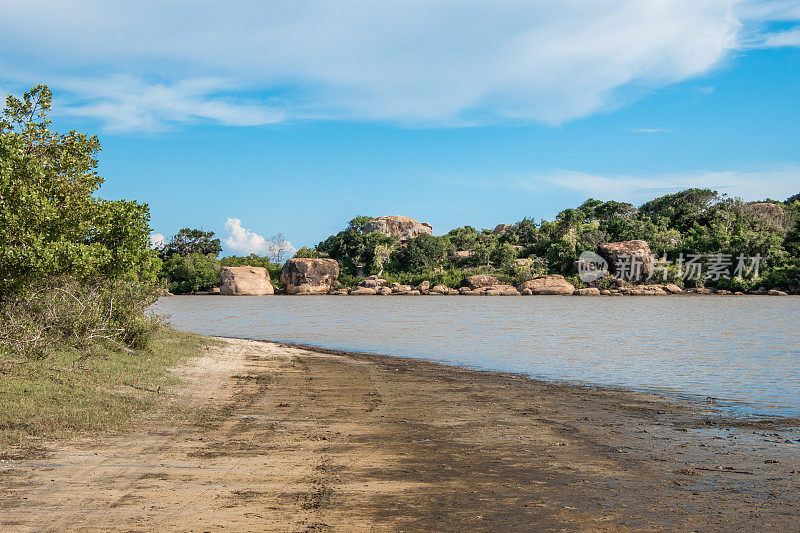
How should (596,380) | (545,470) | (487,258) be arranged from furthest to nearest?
(487,258), (596,380), (545,470)

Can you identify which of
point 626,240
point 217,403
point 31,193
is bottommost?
point 217,403

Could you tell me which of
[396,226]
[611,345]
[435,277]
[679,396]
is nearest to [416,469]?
[679,396]

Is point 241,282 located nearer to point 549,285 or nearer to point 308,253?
point 308,253

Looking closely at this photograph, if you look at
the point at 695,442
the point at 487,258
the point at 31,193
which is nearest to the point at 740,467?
the point at 695,442

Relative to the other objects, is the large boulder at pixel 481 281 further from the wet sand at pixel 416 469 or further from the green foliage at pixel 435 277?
the wet sand at pixel 416 469

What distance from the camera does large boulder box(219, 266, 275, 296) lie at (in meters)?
83.6

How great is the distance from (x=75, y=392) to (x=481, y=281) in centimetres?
7238

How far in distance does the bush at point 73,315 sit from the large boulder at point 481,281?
66.5 metres

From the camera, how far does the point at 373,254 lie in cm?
9169

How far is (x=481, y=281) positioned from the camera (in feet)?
263

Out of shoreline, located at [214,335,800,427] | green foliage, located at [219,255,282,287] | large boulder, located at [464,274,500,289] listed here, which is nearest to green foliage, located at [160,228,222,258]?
green foliage, located at [219,255,282,287]

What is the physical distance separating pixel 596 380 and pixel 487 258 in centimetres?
7294

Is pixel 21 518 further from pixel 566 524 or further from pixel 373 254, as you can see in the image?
pixel 373 254

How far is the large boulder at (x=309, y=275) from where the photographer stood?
87188mm
